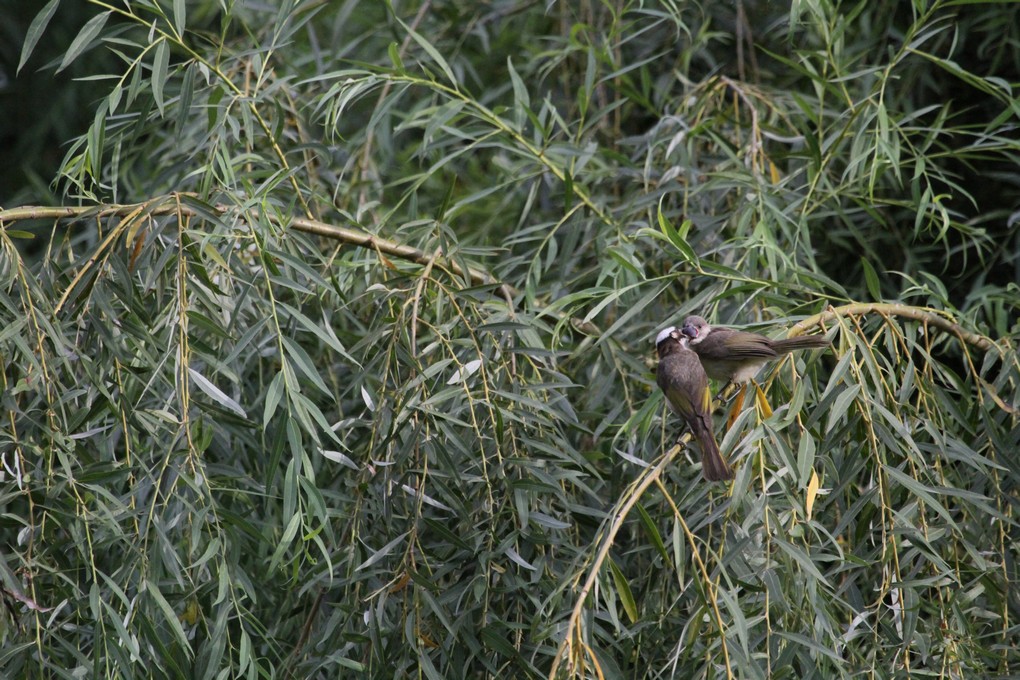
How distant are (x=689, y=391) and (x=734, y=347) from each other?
0.16m

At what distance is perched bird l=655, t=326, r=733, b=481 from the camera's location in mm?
2230

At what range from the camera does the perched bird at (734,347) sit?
218cm

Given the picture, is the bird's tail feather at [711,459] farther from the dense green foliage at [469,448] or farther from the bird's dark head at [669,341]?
the bird's dark head at [669,341]

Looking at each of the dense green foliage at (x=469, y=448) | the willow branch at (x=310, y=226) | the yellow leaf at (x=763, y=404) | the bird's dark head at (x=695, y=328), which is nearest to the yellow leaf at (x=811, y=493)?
the dense green foliage at (x=469, y=448)

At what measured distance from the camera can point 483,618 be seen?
80.6 inches

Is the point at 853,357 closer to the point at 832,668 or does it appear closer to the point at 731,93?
the point at 832,668

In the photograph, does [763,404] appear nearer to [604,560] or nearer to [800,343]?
[800,343]

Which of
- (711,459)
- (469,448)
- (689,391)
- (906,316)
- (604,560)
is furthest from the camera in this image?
(689,391)

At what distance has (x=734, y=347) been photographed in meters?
2.49

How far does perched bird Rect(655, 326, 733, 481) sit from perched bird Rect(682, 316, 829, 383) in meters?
0.04

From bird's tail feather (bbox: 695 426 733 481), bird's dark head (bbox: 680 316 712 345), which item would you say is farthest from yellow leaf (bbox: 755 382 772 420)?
bird's dark head (bbox: 680 316 712 345)

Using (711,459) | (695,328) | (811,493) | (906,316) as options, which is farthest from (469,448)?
(906,316)

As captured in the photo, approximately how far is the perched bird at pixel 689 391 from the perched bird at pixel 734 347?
43 mm

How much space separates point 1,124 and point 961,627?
5.55 m
